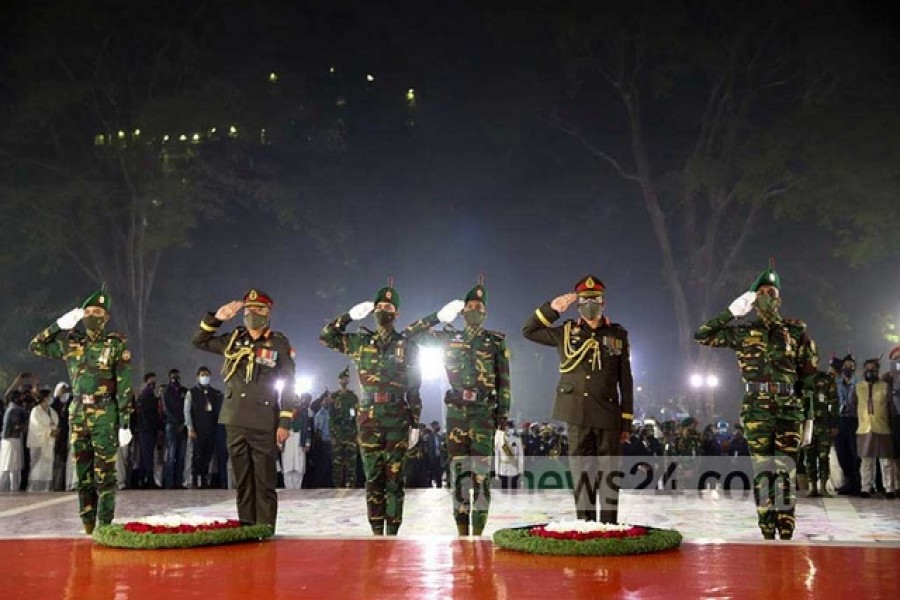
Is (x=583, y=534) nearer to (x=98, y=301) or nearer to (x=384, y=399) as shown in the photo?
(x=384, y=399)

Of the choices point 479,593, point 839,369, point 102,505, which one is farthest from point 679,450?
point 479,593

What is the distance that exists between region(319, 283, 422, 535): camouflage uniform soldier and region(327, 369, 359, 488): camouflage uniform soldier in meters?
7.26

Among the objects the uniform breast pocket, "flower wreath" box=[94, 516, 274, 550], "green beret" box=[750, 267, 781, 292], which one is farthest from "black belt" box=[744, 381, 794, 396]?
"flower wreath" box=[94, 516, 274, 550]

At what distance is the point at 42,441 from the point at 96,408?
8.05 meters

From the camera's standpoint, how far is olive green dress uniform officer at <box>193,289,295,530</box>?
29.8 feet

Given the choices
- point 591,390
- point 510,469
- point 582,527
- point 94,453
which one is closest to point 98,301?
point 94,453

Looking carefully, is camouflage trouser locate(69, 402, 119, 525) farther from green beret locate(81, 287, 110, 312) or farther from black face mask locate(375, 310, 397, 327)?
black face mask locate(375, 310, 397, 327)

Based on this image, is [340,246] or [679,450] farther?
[340,246]

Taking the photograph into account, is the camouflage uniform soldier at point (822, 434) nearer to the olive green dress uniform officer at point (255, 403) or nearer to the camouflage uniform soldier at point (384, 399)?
the camouflage uniform soldier at point (384, 399)

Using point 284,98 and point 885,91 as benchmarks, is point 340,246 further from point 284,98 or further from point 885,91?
point 885,91

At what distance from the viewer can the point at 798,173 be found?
28.1 meters

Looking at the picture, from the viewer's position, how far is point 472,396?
9594 millimetres

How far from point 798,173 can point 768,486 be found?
2123 cm

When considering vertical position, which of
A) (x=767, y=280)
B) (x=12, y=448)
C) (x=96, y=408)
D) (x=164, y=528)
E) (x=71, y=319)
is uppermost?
(x=767, y=280)
